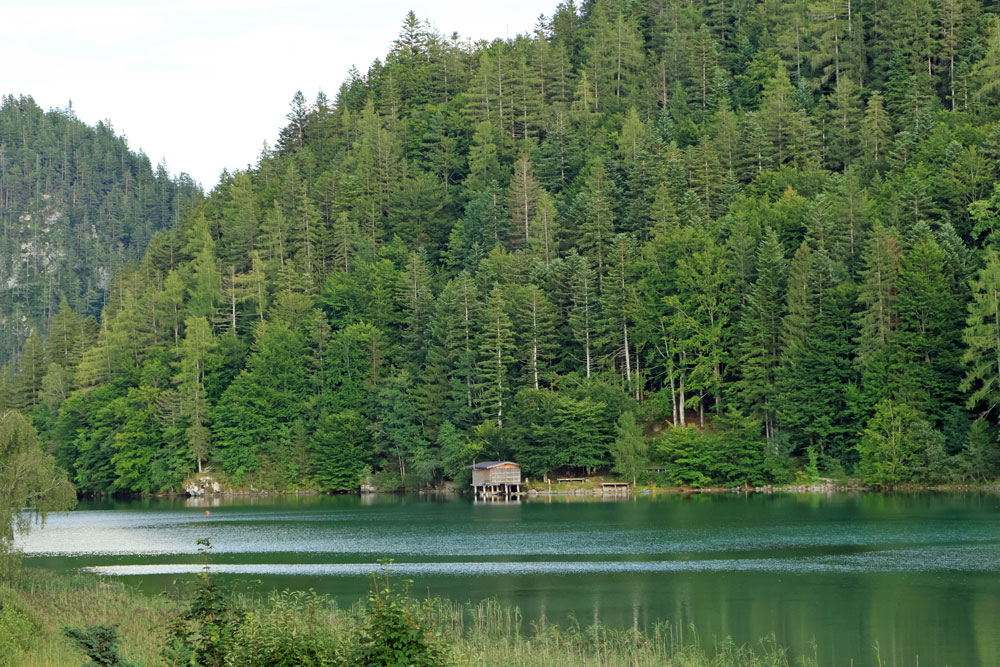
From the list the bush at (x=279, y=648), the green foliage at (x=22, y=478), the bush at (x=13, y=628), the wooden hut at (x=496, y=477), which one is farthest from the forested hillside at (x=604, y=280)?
the bush at (x=279, y=648)

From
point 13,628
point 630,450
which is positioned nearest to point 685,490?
point 630,450

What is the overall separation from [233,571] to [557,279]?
6001cm

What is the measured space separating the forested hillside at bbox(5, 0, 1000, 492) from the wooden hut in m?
1.76

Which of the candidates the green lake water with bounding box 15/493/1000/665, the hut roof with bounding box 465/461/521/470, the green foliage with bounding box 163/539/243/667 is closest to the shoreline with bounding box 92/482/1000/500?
the hut roof with bounding box 465/461/521/470

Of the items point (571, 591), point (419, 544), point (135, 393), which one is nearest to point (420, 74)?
point (135, 393)

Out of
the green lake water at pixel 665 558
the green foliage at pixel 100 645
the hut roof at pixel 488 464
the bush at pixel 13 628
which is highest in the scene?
the hut roof at pixel 488 464

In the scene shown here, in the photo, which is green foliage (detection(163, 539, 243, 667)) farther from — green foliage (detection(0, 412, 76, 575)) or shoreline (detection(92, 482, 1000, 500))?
shoreline (detection(92, 482, 1000, 500))

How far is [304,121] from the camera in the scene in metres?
171

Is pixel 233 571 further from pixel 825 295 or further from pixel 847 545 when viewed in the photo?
pixel 825 295

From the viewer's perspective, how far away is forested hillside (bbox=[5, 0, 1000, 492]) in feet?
277

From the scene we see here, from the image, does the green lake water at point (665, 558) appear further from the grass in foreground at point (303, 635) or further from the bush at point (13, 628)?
the bush at point (13, 628)

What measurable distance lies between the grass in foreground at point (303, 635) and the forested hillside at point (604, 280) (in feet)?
169

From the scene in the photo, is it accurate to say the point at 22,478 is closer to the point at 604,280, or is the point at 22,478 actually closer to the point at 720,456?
the point at 720,456

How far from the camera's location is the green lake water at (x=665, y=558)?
1321 inches
